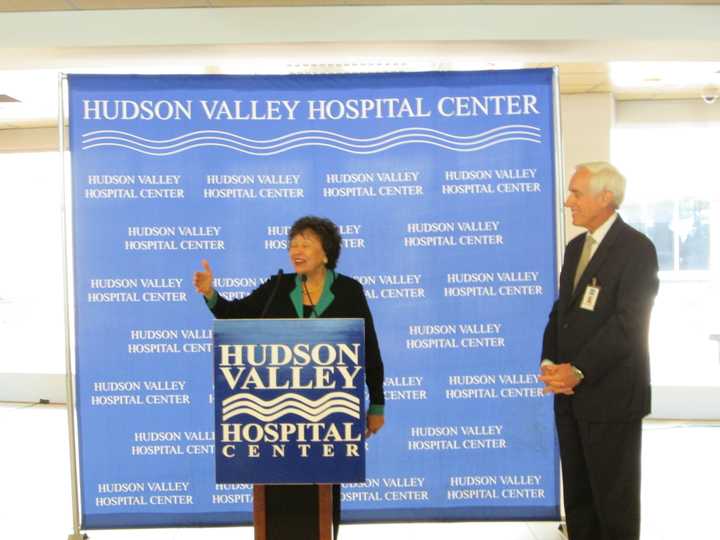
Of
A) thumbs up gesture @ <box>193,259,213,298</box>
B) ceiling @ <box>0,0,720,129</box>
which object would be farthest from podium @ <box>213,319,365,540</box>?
ceiling @ <box>0,0,720,129</box>

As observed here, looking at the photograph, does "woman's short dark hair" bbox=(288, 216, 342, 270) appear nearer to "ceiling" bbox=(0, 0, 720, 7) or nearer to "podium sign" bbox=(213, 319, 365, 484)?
"podium sign" bbox=(213, 319, 365, 484)

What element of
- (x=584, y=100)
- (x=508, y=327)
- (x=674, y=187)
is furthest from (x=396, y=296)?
(x=674, y=187)

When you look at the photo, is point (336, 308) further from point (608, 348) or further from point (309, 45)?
point (309, 45)

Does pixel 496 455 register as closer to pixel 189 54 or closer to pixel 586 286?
pixel 586 286

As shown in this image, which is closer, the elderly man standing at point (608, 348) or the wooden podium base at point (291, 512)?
the wooden podium base at point (291, 512)

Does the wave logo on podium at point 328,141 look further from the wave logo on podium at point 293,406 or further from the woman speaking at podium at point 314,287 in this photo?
the wave logo on podium at point 293,406

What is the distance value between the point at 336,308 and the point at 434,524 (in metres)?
1.77

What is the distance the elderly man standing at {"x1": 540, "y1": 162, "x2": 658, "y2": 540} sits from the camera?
2352 millimetres

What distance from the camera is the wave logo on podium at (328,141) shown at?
309 centimetres

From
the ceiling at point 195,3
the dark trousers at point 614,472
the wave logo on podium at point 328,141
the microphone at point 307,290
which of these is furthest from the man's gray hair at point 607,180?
the ceiling at point 195,3

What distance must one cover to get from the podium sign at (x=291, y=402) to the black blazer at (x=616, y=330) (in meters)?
1.00

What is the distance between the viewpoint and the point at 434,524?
3.57 metres

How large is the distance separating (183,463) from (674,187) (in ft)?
17.4

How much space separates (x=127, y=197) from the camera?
309 centimetres
